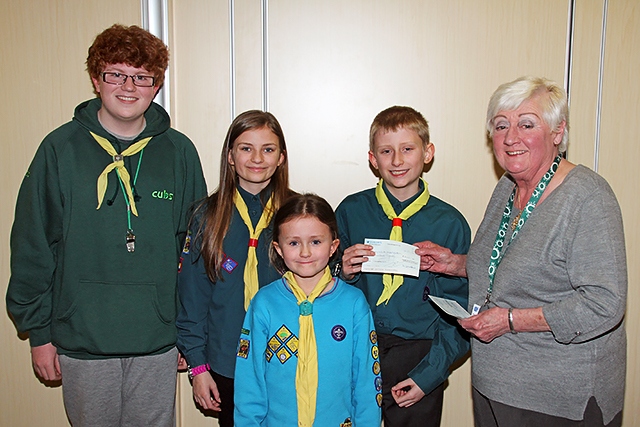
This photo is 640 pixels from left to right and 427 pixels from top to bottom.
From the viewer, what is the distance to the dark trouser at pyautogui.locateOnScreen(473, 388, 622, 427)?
188 cm

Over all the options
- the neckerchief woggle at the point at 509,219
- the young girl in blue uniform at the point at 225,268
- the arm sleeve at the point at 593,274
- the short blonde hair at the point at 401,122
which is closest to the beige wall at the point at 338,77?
the short blonde hair at the point at 401,122

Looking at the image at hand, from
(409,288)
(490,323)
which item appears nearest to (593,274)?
(490,323)

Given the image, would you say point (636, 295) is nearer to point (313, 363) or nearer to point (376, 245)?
point (376, 245)

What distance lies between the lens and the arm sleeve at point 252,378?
204cm

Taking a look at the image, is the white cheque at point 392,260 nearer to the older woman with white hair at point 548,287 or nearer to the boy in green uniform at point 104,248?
the older woman with white hair at point 548,287

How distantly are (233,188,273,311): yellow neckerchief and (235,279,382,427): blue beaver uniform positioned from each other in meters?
0.18

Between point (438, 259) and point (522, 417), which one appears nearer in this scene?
point (522, 417)

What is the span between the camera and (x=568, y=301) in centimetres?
184

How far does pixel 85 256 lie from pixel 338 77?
1.59 meters

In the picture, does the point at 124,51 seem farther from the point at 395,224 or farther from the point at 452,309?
the point at 452,309

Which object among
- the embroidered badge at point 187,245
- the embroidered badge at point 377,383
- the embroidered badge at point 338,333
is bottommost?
the embroidered badge at point 377,383

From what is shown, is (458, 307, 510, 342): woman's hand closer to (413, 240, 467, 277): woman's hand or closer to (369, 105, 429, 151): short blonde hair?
(413, 240, 467, 277): woman's hand

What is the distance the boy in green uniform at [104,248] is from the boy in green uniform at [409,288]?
0.90m

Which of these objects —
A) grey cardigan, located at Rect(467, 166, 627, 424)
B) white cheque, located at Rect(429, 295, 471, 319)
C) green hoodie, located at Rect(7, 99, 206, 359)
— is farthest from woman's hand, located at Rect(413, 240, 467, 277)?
green hoodie, located at Rect(7, 99, 206, 359)
